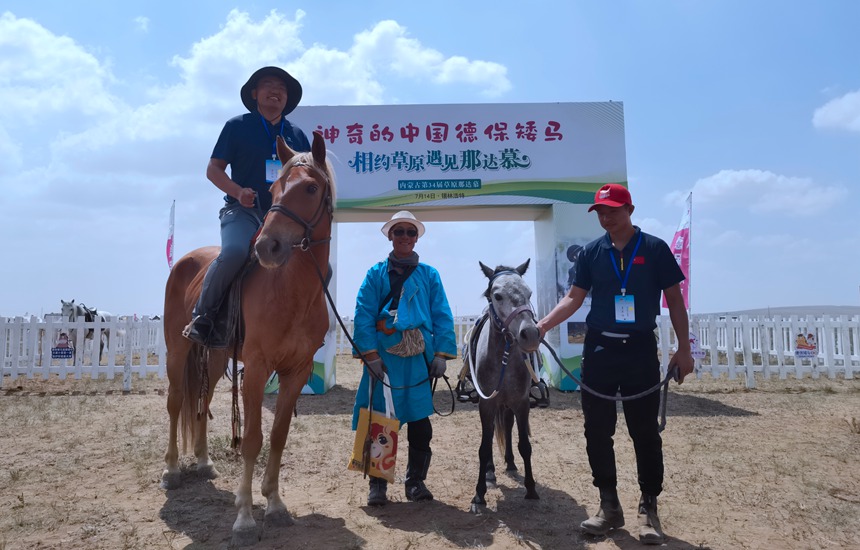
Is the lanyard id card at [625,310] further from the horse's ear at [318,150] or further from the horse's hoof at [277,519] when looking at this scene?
the horse's hoof at [277,519]

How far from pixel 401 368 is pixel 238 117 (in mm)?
2384

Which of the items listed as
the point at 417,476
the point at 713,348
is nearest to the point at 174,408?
the point at 417,476

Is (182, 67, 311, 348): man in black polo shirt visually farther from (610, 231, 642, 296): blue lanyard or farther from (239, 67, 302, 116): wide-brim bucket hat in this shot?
(610, 231, 642, 296): blue lanyard

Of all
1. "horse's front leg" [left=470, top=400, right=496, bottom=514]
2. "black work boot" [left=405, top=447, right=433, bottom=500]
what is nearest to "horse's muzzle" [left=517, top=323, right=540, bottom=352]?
"horse's front leg" [left=470, top=400, right=496, bottom=514]

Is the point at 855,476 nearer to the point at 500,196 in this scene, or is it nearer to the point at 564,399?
the point at 564,399

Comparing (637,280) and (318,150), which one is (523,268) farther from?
(318,150)

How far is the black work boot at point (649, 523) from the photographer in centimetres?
330

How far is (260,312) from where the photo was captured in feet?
11.3

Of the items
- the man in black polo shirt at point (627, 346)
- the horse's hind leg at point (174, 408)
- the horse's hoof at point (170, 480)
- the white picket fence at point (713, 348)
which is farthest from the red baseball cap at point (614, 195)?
the white picket fence at point (713, 348)

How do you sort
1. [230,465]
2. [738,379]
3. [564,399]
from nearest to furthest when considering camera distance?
[230,465]
[564,399]
[738,379]

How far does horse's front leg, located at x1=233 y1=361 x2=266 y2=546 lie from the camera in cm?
327

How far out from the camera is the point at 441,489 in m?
4.59

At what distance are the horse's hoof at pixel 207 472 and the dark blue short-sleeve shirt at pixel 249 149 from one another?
2445 millimetres

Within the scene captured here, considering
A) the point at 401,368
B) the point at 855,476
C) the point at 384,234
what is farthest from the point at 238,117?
the point at 855,476
